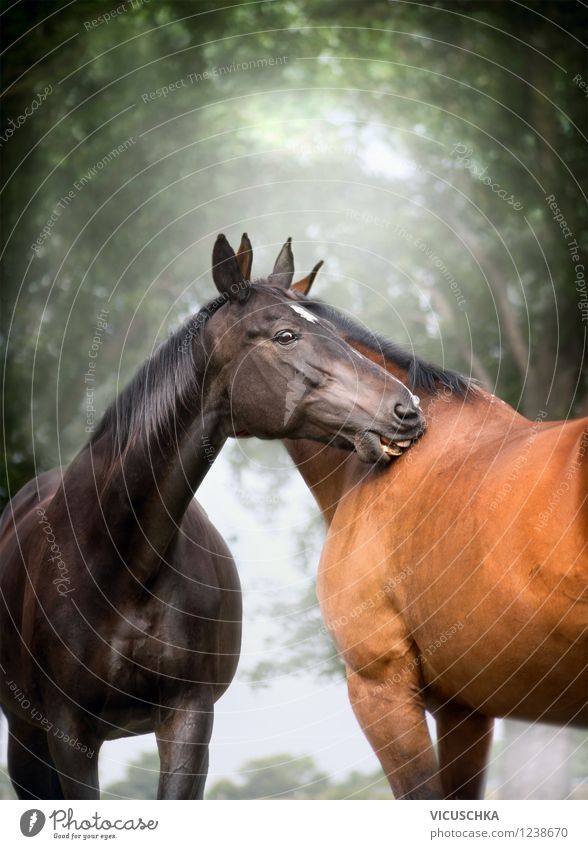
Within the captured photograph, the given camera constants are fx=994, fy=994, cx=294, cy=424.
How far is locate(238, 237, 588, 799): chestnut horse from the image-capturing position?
396 centimetres

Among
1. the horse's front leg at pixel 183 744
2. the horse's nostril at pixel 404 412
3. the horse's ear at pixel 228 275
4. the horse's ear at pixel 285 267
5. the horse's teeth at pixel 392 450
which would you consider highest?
the horse's ear at pixel 285 267

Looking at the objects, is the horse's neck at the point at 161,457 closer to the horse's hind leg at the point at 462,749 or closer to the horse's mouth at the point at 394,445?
the horse's mouth at the point at 394,445

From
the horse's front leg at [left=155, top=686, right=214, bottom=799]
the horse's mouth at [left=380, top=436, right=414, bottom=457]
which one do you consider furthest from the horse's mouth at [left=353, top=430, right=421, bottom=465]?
the horse's front leg at [left=155, top=686, right=214, bottom=799]

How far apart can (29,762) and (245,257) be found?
366cm

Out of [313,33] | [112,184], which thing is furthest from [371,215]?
[112,184]

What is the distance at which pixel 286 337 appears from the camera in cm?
479

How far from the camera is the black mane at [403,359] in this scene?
5.11 meters

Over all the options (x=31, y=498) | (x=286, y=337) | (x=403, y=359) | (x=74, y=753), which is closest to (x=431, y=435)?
(x=403, y=359)

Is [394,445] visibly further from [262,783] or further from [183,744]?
[262,783]

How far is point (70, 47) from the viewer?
9.49 meters

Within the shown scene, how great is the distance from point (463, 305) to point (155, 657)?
6517mm

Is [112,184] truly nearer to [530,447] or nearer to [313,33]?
[313,33]

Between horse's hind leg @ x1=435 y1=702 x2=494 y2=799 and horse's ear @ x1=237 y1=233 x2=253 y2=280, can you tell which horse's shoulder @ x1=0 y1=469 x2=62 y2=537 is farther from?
horse's hind leg @ x1=435 y1=702 x2=494 y2=799

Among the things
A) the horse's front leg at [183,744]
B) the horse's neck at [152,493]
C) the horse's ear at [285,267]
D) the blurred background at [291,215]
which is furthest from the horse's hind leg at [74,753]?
the blurred background at [291,215]
